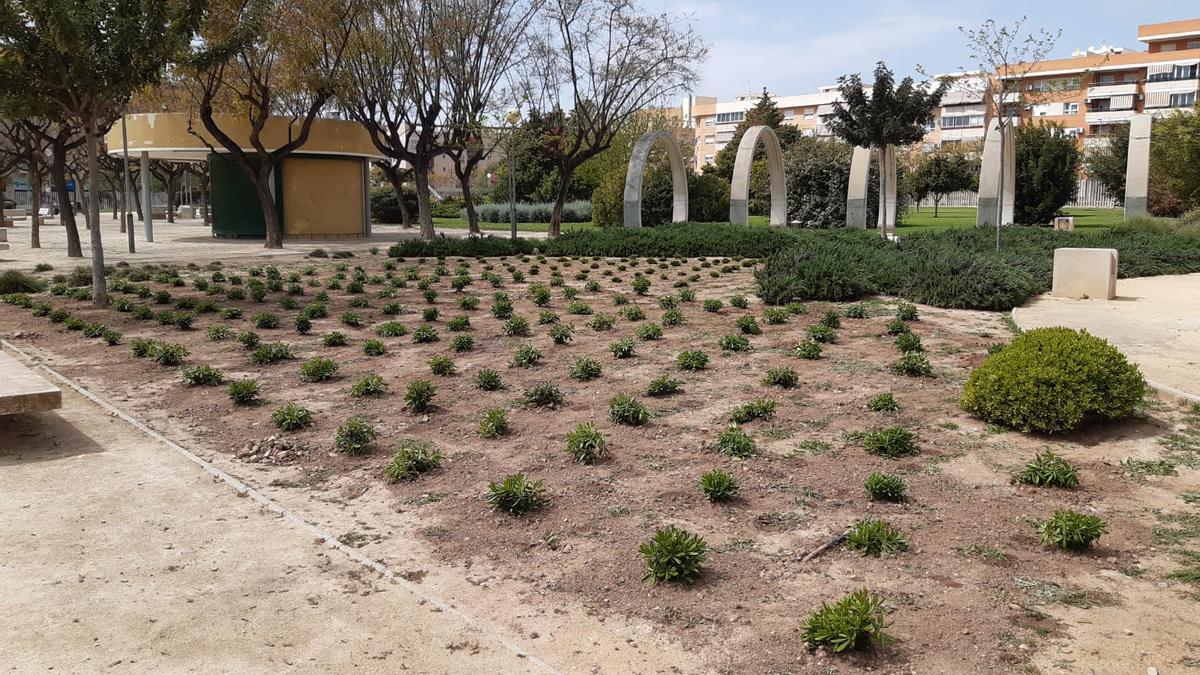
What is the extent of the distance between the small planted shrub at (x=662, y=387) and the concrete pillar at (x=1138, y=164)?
71.1ft

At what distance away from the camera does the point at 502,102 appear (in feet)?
110

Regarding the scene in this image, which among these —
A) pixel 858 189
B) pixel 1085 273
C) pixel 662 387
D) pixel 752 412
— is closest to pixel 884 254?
pixel 1085 273

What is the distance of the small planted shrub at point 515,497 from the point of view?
17.0 feet

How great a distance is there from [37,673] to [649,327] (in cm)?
736

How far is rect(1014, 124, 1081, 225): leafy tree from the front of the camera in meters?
33.9

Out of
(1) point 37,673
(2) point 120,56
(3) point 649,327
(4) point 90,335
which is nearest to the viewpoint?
(1) point 37,673

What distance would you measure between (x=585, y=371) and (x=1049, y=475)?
13.3 ft

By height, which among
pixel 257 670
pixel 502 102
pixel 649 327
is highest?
pixel 502 102

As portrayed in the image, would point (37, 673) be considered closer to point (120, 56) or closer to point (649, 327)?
point (649, 327)

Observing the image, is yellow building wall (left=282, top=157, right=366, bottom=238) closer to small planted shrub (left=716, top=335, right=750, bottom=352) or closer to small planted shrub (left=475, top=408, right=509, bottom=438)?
small planted shrub (left=716, top=335, right=750, bottom=352)

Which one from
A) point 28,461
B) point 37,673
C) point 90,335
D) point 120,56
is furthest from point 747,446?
point 120,56

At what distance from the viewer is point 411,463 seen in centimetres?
589

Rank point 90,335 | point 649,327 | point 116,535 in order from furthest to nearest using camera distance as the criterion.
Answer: point 90,335 → point 649,327 → point 116,535

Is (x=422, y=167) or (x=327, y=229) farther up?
(x=422, y=167)
